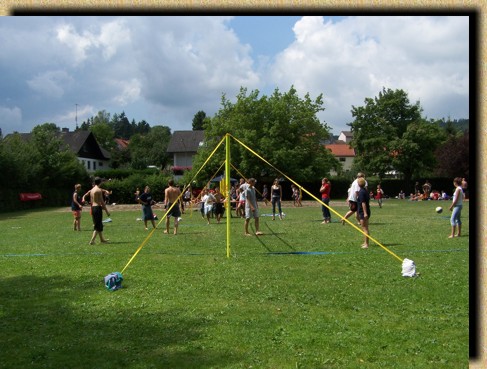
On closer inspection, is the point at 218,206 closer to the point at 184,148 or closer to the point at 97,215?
the point at 97,215

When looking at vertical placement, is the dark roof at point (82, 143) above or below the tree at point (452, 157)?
above

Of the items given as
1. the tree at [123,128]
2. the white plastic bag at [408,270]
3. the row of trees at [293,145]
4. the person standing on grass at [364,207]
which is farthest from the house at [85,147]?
the tree at [123,128]

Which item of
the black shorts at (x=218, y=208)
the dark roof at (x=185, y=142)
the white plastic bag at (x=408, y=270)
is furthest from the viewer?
the dark roof at (x=185, y=142)

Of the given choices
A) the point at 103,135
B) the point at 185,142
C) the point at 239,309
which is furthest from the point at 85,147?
the point at 239,309

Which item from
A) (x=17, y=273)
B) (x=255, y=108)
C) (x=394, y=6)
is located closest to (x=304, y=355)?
(x=394, y=6)

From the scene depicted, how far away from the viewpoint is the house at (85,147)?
233 feet

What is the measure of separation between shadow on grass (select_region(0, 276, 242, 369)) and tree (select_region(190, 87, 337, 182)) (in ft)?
124

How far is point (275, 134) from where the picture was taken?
46.4 meters

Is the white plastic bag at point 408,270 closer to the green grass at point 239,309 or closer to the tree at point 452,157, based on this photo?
the green grass at point 239,309

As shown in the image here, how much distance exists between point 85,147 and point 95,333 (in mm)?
71808

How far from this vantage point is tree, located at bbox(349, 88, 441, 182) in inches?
2165

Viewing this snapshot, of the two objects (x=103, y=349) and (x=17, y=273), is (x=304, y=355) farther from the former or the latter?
(x=17, y=273)

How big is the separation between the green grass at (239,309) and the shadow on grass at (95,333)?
0.05ft

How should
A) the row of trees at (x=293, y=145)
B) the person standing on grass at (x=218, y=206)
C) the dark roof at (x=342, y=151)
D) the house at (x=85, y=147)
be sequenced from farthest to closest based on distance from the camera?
the dark roof at (x=342, y=151)
the house at (x=85, y=147)
the row of trees at (x=293, y=145)
the person standing on grass at (x=218, y=206)
